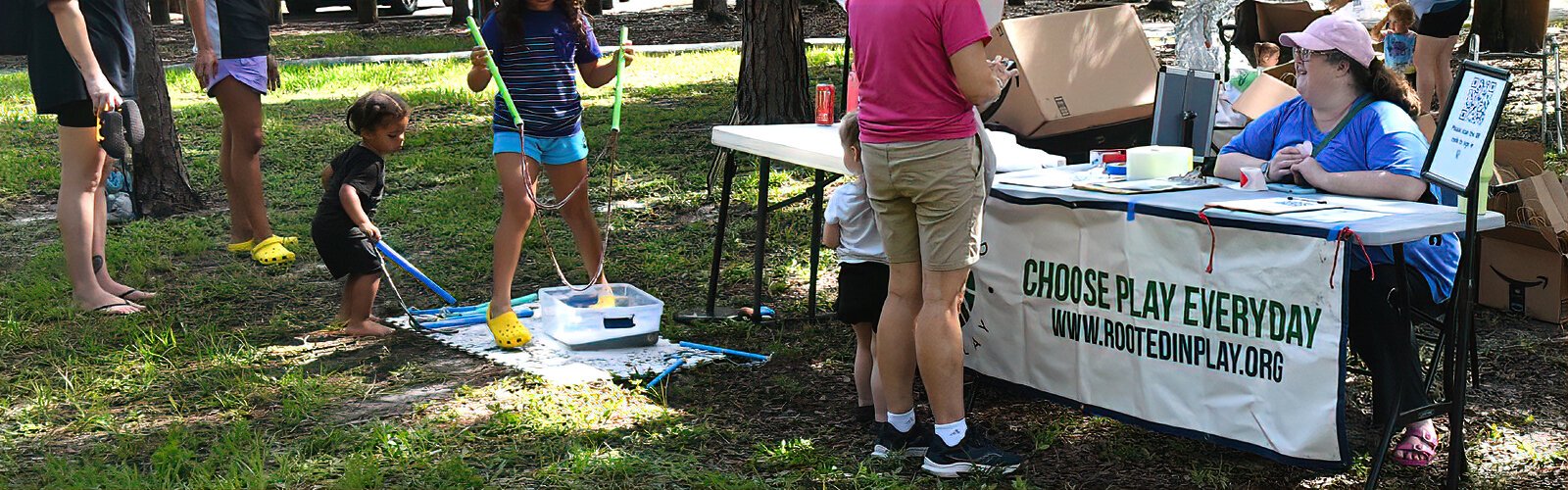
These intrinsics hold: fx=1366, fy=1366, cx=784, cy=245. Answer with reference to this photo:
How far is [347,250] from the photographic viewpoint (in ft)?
15.9

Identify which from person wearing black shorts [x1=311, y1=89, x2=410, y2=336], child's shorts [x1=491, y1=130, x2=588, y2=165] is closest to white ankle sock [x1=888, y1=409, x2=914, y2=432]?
child's shorts [x1=491, y1=130, x2=588, y2=165]

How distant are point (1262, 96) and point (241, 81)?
4.24 meters

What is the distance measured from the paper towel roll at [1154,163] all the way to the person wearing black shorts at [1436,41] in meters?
4.18

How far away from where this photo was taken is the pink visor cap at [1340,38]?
3.73 metres

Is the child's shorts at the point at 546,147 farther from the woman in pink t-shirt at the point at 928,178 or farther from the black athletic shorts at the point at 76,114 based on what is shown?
the black athletic shorts at the point at 76,114

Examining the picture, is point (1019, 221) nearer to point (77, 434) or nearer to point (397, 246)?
point (77, 434)

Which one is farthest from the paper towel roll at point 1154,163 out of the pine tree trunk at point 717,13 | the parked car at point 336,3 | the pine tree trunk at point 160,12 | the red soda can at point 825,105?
the parked car at point 336,3

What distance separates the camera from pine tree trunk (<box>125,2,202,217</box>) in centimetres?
715

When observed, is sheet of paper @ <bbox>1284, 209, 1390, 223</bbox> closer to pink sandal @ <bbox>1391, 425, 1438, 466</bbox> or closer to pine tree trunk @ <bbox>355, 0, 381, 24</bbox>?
pink sandal @ <bbox>1391, 425, 1438, 466</bbox>

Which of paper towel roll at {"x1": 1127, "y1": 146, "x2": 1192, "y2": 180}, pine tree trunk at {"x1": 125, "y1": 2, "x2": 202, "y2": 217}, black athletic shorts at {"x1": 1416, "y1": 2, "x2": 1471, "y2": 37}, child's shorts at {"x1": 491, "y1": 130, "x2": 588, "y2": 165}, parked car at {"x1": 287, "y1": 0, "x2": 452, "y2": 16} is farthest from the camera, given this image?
parked car at {"x1": 287, "y1": 0, "x2": 452, "y2": 16}

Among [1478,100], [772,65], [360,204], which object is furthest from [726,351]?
[772,65]

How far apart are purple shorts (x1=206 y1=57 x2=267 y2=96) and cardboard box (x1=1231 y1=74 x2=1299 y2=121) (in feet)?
13.4

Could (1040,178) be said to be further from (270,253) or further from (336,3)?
(336,3)

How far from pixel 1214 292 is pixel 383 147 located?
296cm
